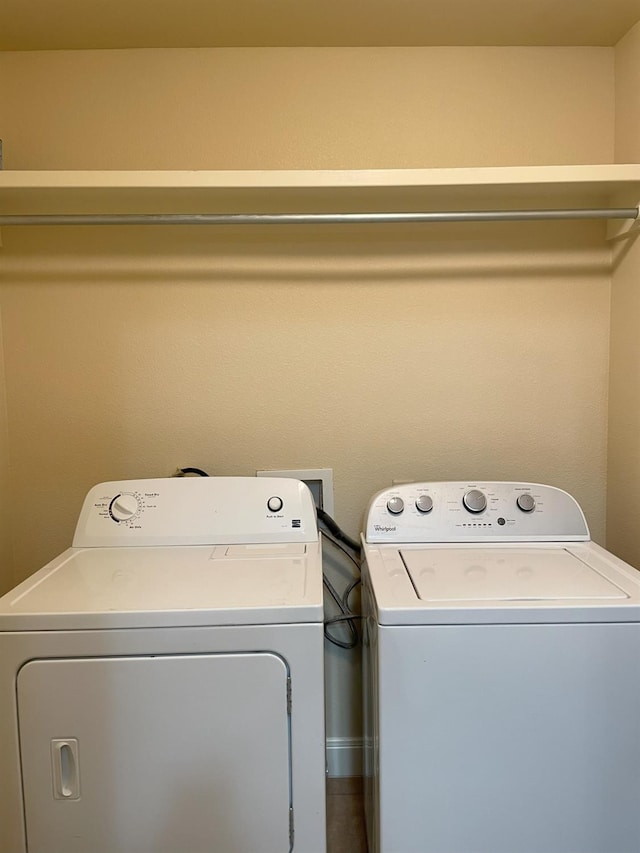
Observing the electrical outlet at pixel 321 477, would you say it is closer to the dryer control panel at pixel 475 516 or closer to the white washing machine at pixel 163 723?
the dryer control panel at pixel 475 516

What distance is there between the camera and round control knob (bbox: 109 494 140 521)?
59.2 inches

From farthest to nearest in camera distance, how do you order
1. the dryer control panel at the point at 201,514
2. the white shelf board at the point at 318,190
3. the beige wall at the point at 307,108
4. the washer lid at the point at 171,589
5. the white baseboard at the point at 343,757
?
the white baseboard at the point at 343,757
the beige wall at the point at 307,108
the dryer control panel at the point at 201,514
the white shelf board at the point at 318,190
the washer lid at the point at 171,589

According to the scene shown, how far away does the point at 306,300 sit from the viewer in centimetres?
172

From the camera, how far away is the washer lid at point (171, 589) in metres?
1.05

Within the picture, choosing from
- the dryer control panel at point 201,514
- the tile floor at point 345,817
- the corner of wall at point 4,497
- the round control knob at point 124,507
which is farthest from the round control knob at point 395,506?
the corner of wall at point 4,497

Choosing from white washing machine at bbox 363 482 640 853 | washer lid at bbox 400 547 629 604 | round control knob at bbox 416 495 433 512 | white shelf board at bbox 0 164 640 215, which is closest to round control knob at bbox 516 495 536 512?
washer lid at bbox 400 547 629 604

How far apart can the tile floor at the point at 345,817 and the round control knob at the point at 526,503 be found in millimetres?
1040

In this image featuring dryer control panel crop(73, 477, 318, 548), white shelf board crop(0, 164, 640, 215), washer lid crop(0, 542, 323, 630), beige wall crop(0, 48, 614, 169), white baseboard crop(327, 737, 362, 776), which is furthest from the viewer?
white baseboard crop(327, 737, 362, 776)

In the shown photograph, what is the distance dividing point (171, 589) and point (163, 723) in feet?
0.82

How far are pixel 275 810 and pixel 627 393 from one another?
4.69ft

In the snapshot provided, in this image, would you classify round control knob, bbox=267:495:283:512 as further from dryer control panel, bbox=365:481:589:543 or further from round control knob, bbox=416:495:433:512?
round control knob, bbox=416:495:433:512

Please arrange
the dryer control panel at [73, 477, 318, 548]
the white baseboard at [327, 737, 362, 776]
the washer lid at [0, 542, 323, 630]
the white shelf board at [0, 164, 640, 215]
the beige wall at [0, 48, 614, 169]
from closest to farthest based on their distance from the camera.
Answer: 1. the washer lid at [0, 542, 323, 630]
2. the white shelf board at [0, 164, 640, 215]
3. the dryer control panel at [73, 477, 318, 548]
4. the beige wall at [0, 48, 614, 169]
5. the white baseboard at [327, 737, 362, 776]

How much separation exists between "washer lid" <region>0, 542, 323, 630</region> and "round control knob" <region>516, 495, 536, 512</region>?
0.58 m

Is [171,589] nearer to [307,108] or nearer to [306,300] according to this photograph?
[306,300]
